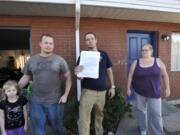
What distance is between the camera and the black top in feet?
13.4

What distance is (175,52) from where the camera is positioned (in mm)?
9188

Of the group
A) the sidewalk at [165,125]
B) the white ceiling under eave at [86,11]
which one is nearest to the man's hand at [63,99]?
the sidewalk at [165,125]

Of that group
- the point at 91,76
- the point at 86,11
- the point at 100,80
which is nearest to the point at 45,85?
the point at 91,76

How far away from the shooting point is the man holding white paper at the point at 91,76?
15.6 ft

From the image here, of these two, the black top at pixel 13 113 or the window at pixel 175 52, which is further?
the window at pixel 175 52

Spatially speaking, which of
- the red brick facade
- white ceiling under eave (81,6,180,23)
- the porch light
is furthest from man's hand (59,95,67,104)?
the porch light

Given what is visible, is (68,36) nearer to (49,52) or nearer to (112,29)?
(112,29)

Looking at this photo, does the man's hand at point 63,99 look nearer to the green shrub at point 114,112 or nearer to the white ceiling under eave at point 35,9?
the green shrub at point 114,112

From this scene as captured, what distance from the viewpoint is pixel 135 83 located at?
5141mm

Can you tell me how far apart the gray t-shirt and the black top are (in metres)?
0.29

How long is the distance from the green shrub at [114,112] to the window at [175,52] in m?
3.61

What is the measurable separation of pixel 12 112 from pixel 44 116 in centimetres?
50

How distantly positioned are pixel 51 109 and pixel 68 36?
10.1 ft

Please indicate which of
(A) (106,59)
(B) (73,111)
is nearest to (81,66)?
(A) (106,59)
